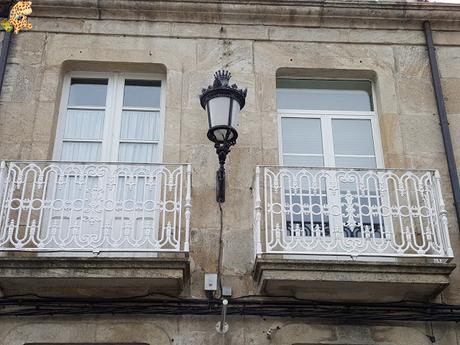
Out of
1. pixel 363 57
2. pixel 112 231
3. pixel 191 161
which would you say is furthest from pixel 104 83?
pixel 363 57

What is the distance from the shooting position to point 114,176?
282 inches

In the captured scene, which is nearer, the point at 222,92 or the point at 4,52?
the point at 222,92

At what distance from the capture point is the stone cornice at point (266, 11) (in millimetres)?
8789

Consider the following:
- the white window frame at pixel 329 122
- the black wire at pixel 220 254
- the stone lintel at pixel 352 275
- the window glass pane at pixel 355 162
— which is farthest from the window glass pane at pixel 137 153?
the window glass pane at pixel 355 162

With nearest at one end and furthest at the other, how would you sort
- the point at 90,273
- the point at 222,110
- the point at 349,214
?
the point at 90,273 → the point at 222,110 → the point at 349,214

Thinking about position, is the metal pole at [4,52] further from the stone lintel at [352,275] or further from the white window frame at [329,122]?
the stone lintel at [352,275]

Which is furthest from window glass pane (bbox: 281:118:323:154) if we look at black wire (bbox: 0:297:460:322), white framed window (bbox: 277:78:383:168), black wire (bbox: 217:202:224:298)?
black wire (bbox: 0:297:460:322)

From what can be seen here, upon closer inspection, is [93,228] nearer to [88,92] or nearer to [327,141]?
[88,92]

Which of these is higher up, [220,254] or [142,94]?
[142,94]

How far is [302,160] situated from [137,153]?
7.04ft

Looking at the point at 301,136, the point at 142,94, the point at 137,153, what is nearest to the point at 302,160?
the point at 301,136

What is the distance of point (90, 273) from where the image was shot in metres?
6.55

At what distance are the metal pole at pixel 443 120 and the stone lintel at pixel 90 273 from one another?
Result: 3.46 meters

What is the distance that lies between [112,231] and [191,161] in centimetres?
139
